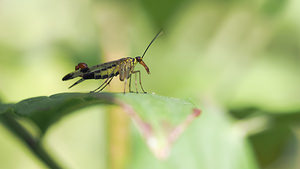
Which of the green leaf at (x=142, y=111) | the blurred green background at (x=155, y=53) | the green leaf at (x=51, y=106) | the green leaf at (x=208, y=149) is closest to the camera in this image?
the green leaf at (x=142, y=111)

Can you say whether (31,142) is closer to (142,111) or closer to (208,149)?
(142,111)

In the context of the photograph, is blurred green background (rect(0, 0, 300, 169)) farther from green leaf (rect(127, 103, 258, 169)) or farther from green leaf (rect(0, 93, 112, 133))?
green leaf (rect(0, 93, 112, 133))

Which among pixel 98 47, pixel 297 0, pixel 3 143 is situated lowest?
pixel 3 143

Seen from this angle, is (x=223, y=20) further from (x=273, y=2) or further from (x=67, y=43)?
(x=67, y=43)

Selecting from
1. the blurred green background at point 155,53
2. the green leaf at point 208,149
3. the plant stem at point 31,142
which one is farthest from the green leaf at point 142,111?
the blurred green background at point 155,53

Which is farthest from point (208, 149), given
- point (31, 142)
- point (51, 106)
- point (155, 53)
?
point (155, 53)

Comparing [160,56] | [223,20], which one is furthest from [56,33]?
[223,20]

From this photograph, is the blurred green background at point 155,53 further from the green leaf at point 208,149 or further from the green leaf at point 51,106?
the green leaf at point 51,106

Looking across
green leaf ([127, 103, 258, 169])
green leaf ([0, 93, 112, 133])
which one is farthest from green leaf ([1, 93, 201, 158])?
green leaf ([127, 103, 258, 169])
